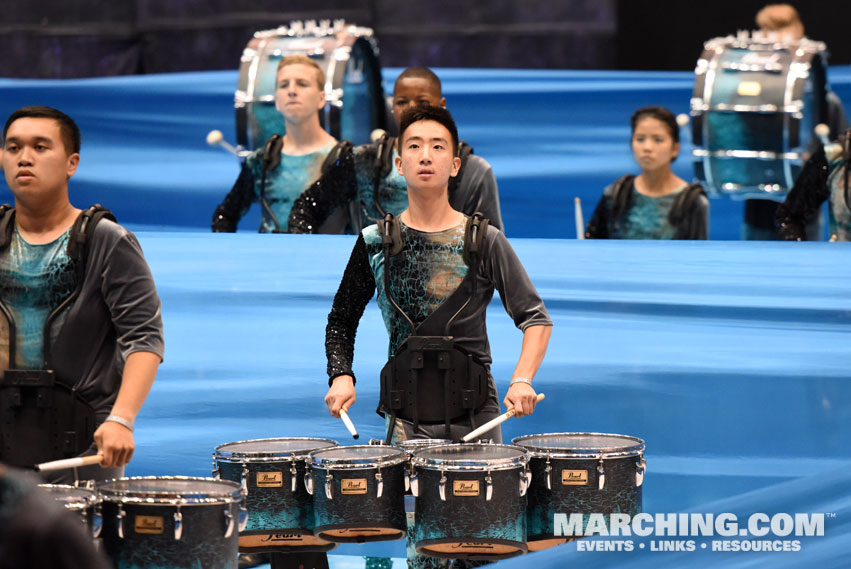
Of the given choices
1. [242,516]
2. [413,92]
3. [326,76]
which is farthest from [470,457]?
[326,76]

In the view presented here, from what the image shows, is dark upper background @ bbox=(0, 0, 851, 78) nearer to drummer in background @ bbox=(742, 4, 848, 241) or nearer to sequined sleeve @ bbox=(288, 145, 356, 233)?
drummer in background @ bbox=(742, 4, 848, 241)

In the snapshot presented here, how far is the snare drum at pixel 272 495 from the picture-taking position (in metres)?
3.04

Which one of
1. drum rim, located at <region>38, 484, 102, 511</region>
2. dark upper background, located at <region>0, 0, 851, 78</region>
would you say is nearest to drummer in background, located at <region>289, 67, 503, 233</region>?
drum rim, located at <region>38, 484, 102, 511</region>

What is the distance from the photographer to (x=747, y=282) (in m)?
4.26

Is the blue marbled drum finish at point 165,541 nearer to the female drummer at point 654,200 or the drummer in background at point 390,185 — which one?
the drummer in background at point 390,185

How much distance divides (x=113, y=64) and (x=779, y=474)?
5.51 metres

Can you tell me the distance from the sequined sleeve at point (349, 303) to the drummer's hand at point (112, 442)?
0.66 m

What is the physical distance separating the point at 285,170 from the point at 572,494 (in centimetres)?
250

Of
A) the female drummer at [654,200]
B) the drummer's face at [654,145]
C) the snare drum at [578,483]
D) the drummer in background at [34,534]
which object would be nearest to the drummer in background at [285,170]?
the female drummer at [654,200]

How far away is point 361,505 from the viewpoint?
2.96 meters

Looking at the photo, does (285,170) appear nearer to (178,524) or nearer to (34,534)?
(178,524)

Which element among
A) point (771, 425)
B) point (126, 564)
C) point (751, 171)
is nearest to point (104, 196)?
point (751, 171)

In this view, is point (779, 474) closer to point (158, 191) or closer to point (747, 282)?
point (747, 282)

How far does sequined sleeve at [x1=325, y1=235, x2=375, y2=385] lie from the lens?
339 centimetres
